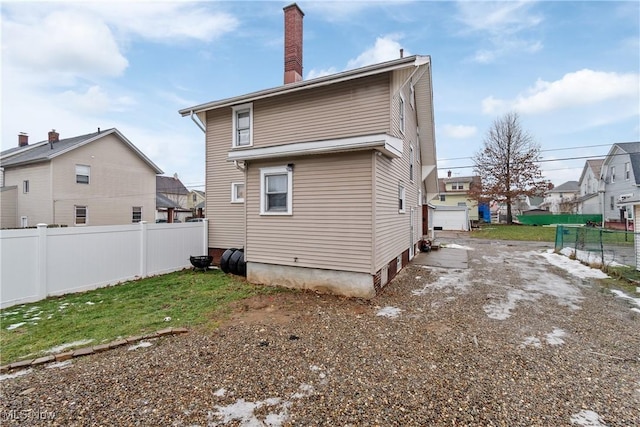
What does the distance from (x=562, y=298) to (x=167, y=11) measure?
14.2 meters

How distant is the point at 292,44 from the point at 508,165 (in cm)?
3069

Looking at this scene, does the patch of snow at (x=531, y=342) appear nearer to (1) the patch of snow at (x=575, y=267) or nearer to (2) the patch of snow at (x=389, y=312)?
(2) the patch of snow at (x=389, y=312)

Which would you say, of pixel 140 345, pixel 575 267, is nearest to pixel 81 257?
pixel 140 345

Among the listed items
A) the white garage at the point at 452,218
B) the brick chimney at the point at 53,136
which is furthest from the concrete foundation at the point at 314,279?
the white garage at the point at 452,218

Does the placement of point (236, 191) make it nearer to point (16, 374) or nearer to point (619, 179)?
point (16, 374)

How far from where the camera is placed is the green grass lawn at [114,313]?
14.5 ft

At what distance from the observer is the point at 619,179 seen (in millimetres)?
25609

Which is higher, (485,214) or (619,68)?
(619,68)

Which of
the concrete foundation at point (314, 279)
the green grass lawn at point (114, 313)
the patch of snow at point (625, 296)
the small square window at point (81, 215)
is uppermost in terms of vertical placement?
the small square window at point (81, 215)

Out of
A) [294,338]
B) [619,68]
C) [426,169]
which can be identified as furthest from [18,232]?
[619,68]

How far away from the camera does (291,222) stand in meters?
7.54

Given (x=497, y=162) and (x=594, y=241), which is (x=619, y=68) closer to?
(x=594, y=241)

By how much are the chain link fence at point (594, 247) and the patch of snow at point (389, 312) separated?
8.06 metres

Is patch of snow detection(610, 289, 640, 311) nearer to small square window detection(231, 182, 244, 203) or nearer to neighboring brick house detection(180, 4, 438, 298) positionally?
neighboring brick house detection(180, 4, 438, 298)
